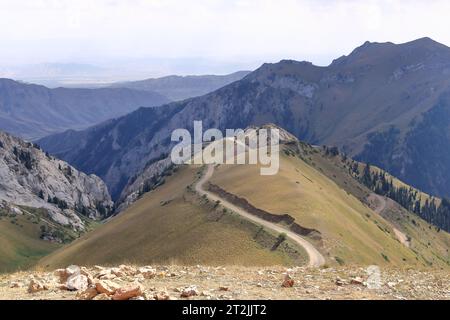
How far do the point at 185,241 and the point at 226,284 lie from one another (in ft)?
164

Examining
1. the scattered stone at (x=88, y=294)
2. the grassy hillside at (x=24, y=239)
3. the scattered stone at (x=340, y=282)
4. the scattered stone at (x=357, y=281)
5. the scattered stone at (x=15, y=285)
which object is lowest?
the grassy hillside at (x=24, y=239)

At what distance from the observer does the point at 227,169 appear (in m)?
135

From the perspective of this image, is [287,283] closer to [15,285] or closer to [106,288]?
[106,288]

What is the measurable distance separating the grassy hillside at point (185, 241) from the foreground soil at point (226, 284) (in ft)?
99.3

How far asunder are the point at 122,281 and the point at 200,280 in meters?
4.36

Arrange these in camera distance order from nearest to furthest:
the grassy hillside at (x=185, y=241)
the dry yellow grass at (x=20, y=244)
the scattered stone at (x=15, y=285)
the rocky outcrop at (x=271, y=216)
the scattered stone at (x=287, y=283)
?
the scattered stone at (x=287, y=283) < the scattered stone at (x=15, y=285) < the grassy hillside at (x=185, y=241) < the rocky outcrop at (x=271, y=216) < the dry yellow grass at (x=20, y=244)

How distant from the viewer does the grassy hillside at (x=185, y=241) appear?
222 feet

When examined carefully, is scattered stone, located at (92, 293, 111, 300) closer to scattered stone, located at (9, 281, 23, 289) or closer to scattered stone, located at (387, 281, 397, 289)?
scattered stone, located at (9, 281, 23, 289)

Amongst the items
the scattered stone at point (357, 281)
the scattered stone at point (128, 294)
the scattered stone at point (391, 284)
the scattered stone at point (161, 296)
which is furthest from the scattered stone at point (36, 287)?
the scattered stone at point (391, 284)

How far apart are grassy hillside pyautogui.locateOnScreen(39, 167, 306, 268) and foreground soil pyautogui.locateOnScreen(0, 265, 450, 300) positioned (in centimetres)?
3027

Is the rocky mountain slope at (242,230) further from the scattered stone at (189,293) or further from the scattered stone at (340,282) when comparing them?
the scattered stone at (189,293)

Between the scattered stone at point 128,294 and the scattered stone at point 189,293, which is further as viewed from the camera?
the scattered stone at point 189,293
